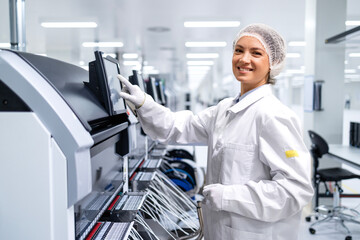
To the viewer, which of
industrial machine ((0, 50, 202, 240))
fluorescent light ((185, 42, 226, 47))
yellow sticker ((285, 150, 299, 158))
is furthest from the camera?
fluorescent light ((185, 42, 226, 47))

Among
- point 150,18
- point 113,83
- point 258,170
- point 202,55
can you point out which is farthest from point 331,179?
point 202,55

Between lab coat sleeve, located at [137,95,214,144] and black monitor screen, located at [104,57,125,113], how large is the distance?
0.35 feet

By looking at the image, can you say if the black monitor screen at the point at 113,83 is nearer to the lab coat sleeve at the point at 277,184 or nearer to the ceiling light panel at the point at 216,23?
the lab coat sleeve at the point at 277,184

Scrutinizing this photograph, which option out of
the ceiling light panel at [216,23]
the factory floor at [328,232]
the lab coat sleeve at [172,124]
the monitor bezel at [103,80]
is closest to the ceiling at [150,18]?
the ceiling light panel at [216,23]

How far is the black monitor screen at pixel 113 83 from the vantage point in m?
1.23

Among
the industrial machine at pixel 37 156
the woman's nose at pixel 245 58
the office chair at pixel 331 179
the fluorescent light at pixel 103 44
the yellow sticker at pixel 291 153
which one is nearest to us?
the industrial machine at pixel 37 156

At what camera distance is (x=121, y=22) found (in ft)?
20.9

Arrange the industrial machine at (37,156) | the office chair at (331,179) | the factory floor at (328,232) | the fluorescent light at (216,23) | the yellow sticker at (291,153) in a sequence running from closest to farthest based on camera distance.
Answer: the industrial machine at (37,156) < the yellow sticker at (291,153) < the factory floor at (328,232) < the office chair at (331,179) < the fluorescent light at (216,23)

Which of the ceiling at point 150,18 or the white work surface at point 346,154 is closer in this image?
the white work surface at point 346,154

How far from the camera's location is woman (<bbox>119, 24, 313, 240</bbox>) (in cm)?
116

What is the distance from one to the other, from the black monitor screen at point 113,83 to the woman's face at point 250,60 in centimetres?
54

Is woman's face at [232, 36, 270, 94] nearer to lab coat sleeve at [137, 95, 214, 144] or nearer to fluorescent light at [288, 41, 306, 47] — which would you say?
lab coat sleeve at [137, 95, 214, 144]

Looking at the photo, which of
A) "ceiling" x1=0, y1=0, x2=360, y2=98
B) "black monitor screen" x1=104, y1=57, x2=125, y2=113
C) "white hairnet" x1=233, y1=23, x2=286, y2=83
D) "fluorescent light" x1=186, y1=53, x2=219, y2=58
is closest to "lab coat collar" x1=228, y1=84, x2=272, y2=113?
"white hairnet" x1=233, y1=23, x2=286, y2=83

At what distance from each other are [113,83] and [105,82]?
12 cm
